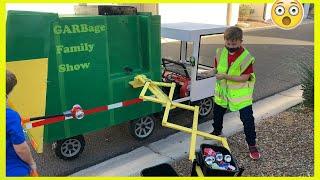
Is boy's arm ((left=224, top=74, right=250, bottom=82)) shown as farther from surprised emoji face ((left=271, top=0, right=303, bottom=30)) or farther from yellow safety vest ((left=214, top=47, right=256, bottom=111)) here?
surprised emoji face ((left=271, top=0, right=303, bottom=30))

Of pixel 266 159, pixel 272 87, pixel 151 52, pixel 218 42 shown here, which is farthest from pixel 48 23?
pixel 218 42

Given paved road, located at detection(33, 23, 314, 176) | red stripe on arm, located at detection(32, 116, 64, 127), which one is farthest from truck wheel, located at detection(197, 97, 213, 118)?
red stripe on arm, located at detection(32, 116, 64, 127)

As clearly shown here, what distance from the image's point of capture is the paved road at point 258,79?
470 cm

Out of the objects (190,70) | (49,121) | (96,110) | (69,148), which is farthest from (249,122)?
(49,121)

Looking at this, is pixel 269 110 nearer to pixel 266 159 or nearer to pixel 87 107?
pixel 266 159

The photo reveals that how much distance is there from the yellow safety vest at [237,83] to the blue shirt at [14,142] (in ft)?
9.34

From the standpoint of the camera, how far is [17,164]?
9.66ft

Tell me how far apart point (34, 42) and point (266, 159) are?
3.47 m

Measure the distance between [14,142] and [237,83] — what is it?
9.77ft

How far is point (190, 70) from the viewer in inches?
218

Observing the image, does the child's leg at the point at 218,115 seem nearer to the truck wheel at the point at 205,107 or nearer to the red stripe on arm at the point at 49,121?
the truck wheel at the point at 205,107

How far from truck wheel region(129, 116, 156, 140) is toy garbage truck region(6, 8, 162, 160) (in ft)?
0.05

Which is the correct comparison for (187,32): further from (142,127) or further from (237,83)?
(142,127)

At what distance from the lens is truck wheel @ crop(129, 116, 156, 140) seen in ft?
17.0
